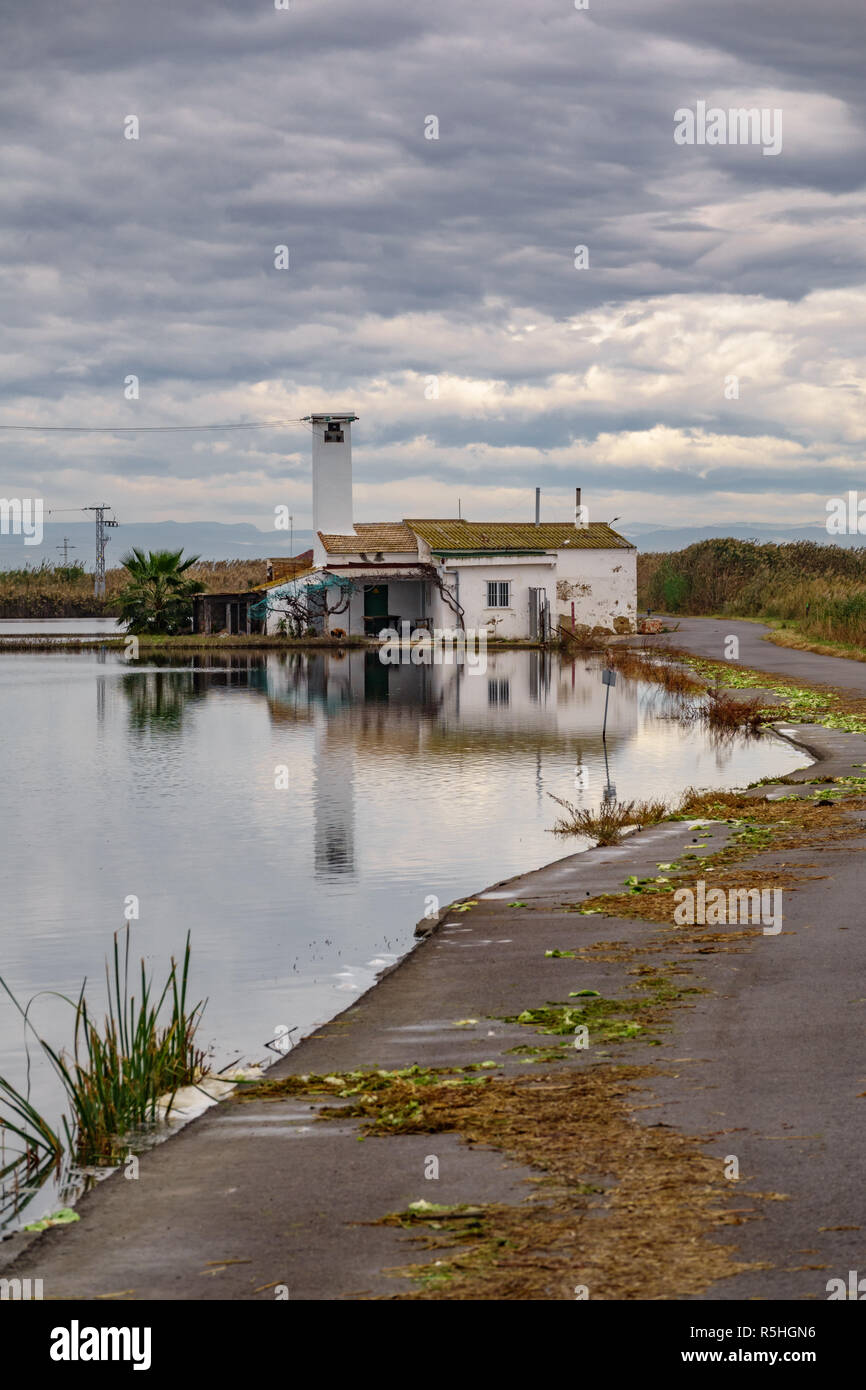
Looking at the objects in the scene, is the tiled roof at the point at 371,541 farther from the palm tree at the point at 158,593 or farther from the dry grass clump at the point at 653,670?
the dry grass clump at the point at 653,670

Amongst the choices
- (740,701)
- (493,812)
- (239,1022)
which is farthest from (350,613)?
(239,1022)

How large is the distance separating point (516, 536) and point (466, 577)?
463 centimetres

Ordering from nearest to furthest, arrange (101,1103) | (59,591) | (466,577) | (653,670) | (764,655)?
(101,1103), (653,670), (764,655), (466,577), (59,591)

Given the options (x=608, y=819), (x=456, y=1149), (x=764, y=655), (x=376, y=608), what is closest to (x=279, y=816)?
(x=608, y=819)

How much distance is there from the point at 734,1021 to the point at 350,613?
57.9m

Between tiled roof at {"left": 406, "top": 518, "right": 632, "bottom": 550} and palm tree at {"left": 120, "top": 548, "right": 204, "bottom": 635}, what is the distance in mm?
11068

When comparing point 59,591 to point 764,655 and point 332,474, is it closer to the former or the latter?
point 332,474

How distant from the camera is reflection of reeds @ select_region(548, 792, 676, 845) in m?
15.8

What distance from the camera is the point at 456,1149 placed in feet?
19.9

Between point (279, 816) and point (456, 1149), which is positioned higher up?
point (456, 1149)

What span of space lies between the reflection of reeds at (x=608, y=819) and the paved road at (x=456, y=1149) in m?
5.67

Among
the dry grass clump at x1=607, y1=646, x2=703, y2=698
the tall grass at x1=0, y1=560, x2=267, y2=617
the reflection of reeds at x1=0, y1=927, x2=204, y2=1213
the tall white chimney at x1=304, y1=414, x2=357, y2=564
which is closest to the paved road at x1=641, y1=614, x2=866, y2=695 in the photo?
the dry grass clump at x1=607, y1=646, x2=703, y2=698

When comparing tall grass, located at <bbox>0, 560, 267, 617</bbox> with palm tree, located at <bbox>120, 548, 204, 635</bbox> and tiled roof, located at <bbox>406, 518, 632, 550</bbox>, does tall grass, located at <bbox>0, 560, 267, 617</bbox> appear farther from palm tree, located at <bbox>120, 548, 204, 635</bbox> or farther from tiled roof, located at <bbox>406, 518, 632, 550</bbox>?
tiled roof, located at <bbox>406, 518, 632, 550</bbox>
